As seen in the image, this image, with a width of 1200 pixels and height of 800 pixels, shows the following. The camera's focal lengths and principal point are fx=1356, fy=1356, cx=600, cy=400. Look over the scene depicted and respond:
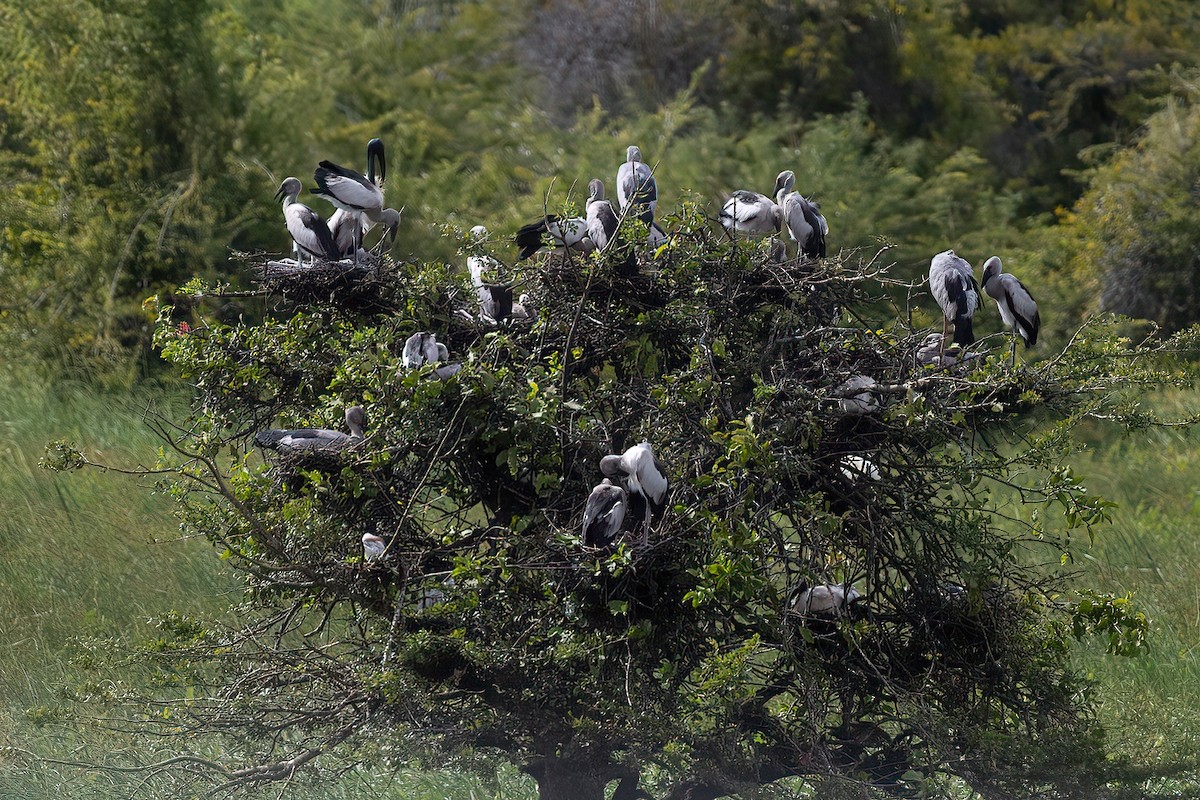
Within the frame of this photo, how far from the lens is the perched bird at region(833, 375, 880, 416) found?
12.4 feet

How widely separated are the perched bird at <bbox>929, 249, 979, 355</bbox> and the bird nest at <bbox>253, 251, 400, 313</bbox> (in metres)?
1.82

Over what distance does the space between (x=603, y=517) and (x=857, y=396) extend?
818 mm

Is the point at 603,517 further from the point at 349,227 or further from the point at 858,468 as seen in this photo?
the point at 349,227

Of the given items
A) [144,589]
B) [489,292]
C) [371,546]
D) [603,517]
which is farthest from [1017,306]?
[144,589]

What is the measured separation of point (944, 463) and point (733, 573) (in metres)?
0.94

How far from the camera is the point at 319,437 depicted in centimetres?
381

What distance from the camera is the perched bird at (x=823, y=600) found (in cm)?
410

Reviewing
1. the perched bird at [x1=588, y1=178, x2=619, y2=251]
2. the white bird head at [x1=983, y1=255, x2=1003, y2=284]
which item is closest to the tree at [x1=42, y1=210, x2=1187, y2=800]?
the perched bird at [x1=588, y1=178, x2=619, y2=251]

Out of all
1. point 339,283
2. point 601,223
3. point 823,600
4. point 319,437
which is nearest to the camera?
point 319,437

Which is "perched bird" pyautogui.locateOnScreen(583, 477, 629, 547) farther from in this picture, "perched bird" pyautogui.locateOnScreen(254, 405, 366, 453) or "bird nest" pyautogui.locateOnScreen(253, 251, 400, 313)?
"bird nest" pyautogui.locateOnScreen(253, 251, 400, 313)

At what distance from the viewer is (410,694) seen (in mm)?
3896

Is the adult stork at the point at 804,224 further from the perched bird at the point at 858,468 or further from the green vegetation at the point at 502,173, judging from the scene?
the perched bird at the point at 858,468

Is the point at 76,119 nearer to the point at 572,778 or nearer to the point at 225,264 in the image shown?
the point at 225,264

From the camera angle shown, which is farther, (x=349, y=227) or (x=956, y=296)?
(x=349, y=227)
